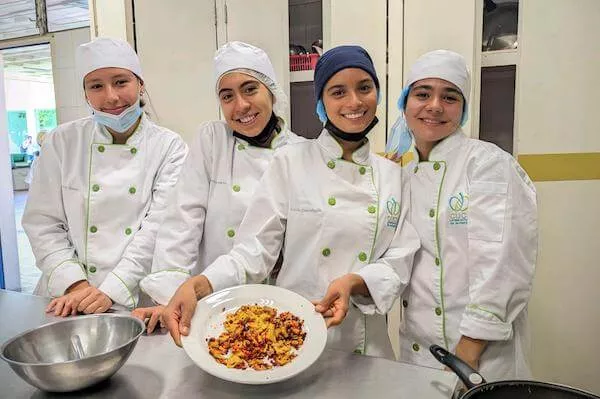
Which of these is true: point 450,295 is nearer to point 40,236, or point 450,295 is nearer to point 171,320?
point 171,320

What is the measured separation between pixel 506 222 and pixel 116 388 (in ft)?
3.39

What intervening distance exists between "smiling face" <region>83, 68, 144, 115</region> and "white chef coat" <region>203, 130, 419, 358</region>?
2.08 feet

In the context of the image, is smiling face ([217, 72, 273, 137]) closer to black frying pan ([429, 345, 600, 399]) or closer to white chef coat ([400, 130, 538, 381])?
white chef coat ([400, 130, 538, 381])

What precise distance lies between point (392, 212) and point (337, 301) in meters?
0.34

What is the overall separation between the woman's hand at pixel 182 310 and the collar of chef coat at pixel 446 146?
30.7 inches

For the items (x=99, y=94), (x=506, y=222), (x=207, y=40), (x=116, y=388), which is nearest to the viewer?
(x=116, y=388)

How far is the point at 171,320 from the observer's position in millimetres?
1017

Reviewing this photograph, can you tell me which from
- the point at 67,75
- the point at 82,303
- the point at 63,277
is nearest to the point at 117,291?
the point at 82,303

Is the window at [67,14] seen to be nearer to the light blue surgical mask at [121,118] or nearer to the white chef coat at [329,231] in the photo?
the light blue surgical mask at [121,118]

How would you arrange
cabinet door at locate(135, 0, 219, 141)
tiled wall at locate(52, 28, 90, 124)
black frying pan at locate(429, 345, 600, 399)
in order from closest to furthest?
black frying pan at locate(429, 345, 600, 399), cabinet door at locate(135, 0, 219, 141), tiled wall at locate(52, 28, 90, 124)

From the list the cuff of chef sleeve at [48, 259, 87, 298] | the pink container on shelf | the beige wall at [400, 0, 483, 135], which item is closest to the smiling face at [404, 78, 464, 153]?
the beige wall at [400, 0, 483, 135]

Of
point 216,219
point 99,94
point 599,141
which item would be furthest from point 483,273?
point 99,94

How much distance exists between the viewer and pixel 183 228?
4.73 ft

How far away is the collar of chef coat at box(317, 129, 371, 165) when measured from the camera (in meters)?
1.33
